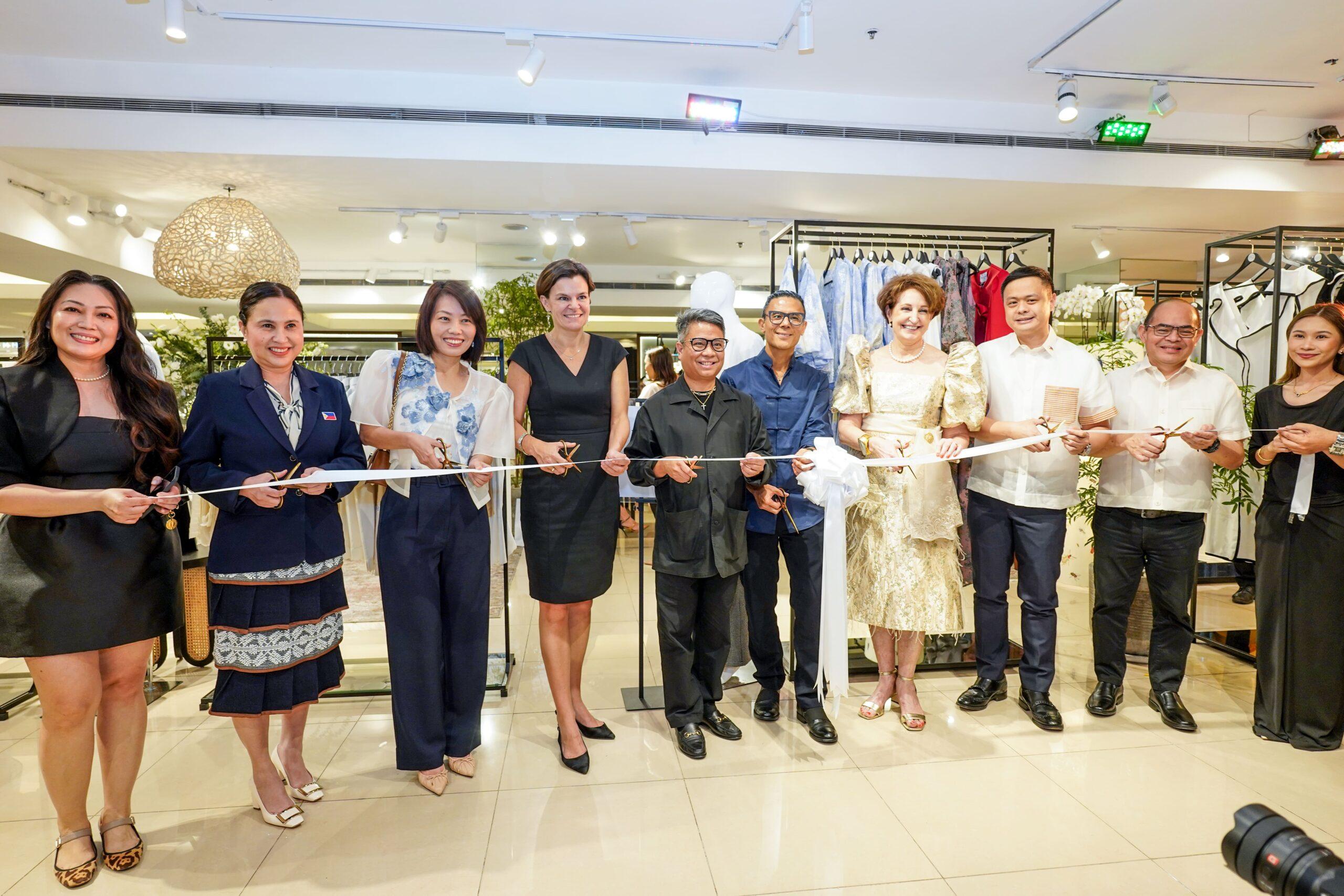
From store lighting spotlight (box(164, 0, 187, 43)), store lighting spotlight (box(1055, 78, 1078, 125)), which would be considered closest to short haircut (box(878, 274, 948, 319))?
store lighting spotlight (box(1055, 78, 1078, 125))

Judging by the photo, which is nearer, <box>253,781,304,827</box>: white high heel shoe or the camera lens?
the camera lens

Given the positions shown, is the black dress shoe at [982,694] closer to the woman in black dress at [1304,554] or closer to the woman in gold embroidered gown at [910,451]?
the woman in gold embroidered gown at [910,451]

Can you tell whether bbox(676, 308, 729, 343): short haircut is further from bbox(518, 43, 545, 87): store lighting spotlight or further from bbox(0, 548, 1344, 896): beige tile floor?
bbox(518, 43, 545, 87): store lighting spotlight

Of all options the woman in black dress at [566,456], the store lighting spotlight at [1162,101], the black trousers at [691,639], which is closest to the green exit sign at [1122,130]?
the store lighting spotlight at [1162,101]

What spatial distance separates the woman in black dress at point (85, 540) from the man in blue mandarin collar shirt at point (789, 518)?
2.11 metres

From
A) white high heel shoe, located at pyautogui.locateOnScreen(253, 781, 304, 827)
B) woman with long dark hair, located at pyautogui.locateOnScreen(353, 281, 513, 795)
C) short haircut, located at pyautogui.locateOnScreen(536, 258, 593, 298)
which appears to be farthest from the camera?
short haircut, located at pyautogui.locateOnScreen(536, 258, 593, 298)

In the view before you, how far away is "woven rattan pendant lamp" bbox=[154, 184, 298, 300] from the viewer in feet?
13.4

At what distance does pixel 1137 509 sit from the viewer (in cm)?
307

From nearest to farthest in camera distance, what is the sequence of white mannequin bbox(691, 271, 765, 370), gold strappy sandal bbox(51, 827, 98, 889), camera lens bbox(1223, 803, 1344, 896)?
camera lens bbox(1223, 803, 1344, 896)
gold strappy sandal bbox(51, 827, 98, 889)
white mannequin bbox(691, 271, 765, 370)

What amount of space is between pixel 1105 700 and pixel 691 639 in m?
1.98

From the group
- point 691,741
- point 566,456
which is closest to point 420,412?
point 566,456

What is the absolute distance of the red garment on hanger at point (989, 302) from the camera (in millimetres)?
4160

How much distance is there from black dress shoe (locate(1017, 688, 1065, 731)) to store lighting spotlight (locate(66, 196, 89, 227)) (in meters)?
8.03

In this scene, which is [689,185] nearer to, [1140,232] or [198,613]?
[198,613]
